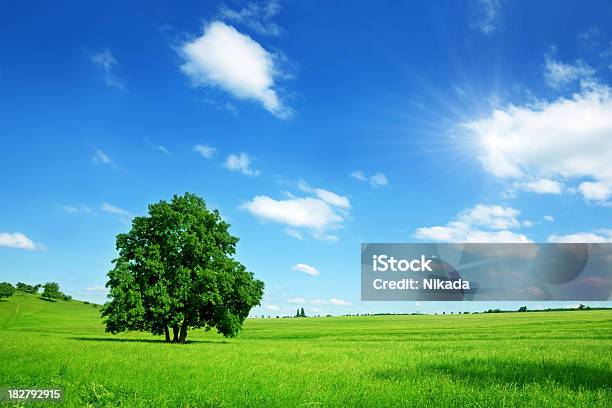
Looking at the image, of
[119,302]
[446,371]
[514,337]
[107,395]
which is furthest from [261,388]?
[514,337]

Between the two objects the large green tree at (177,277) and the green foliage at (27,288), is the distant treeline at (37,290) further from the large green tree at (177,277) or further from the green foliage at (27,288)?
the large green tree at (177,277)

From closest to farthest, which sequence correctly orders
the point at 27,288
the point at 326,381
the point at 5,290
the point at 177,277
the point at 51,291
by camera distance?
the point at 326,381
the point at 177,277
the point at 5,290
the point at 51,291
the point at 27,288

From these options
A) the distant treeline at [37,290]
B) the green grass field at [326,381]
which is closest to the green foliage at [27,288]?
the distant treeline at [37,290]

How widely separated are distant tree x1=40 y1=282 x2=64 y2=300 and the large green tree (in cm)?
15037

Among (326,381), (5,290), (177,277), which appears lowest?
(326,381)

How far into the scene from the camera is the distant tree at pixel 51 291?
175500 millimetres

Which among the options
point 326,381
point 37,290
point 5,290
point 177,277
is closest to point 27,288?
point 37,290

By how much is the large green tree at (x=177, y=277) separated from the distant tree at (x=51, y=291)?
493ft

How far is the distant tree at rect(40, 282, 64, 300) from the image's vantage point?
576ft

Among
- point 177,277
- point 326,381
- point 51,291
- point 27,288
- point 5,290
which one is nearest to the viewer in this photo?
point 326,381

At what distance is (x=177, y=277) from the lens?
42.6m

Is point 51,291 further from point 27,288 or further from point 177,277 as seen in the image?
point 177,277

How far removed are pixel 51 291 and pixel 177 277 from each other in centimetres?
15584

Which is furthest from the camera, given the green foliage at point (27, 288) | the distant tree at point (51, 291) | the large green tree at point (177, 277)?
the green foliage at point (27, 288)
